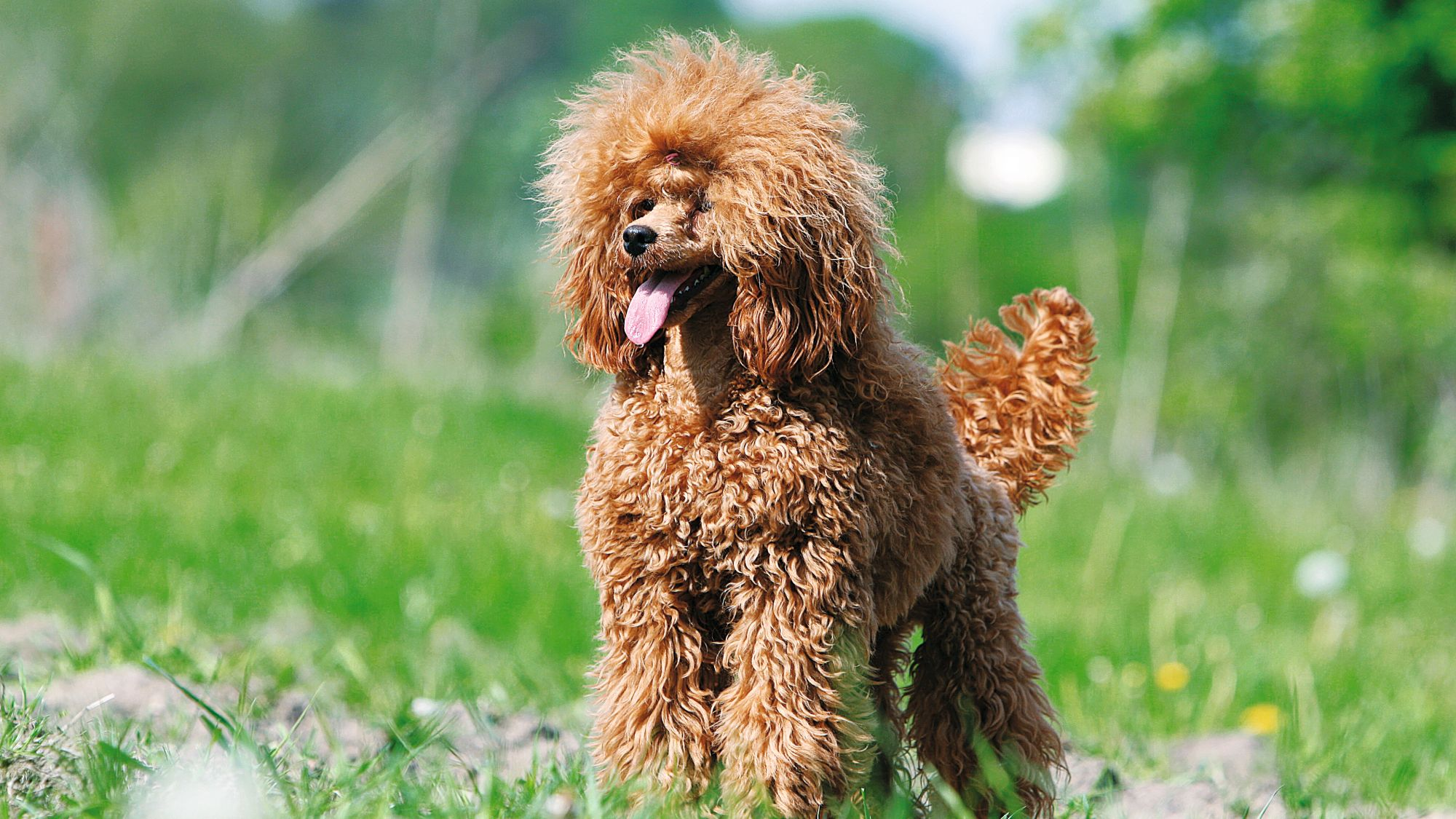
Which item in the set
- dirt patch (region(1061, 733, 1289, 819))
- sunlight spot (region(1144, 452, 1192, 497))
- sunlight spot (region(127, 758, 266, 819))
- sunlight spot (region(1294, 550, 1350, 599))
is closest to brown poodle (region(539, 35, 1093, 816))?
sunlight spot (region(127, 758, 266, 819))

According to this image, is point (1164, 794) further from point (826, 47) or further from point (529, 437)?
point (826, 47)

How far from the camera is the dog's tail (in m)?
3.20

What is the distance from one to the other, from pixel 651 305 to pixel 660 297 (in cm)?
3

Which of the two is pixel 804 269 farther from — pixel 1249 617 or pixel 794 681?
pixel 1249 617

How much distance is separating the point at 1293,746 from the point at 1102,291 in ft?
59.3

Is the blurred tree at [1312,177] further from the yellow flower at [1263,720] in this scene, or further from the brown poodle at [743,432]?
the brown poodle at [743,432]

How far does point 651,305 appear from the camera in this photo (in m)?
2.43

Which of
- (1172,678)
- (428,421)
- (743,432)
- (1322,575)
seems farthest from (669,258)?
(428,421)

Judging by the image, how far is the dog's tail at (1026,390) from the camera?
320 cm

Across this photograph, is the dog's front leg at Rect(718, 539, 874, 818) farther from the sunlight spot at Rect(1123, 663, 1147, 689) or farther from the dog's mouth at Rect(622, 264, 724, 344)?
the sunlight spot at Rect(1123, 663, 1147, 689)

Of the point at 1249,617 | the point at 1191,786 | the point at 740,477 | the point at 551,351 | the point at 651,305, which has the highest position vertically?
the point at 651,305

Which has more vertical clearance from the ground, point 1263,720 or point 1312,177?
point 1312,177

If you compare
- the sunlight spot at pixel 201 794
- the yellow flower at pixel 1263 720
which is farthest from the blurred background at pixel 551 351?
the sunlight spot at pixel 201 794

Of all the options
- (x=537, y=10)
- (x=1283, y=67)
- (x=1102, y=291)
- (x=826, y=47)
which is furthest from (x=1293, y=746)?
(x=826, y=47)
